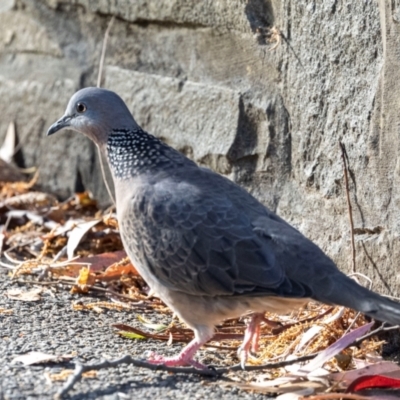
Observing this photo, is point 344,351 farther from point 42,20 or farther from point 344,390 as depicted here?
point 42,20

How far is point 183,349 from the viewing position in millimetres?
4012

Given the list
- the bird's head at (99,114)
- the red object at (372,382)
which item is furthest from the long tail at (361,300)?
the bird's head at (99,114)

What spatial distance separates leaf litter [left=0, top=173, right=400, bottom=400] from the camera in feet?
11.7

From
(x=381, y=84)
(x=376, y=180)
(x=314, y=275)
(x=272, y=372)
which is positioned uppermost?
(x=381, y=84)

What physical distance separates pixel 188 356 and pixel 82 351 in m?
0.43

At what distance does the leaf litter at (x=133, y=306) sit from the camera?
357 centimetres

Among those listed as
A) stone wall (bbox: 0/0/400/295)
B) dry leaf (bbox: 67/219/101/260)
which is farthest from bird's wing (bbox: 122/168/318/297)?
dry leaf (bbox: 67/219/101/260)

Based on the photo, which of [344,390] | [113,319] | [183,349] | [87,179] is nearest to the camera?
[344,390]

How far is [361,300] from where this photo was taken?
3.53m

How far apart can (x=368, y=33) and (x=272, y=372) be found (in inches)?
58.5

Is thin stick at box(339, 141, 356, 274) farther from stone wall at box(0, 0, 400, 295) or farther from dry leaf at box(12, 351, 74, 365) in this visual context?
dry leaf at box(12, 351, 74, 365)

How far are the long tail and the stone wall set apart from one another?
0.48 metres

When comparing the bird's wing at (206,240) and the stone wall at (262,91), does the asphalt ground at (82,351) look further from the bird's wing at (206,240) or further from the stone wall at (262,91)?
the stone wall at (262,91)

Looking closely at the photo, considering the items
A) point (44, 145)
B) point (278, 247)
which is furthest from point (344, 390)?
point (44, 145)
